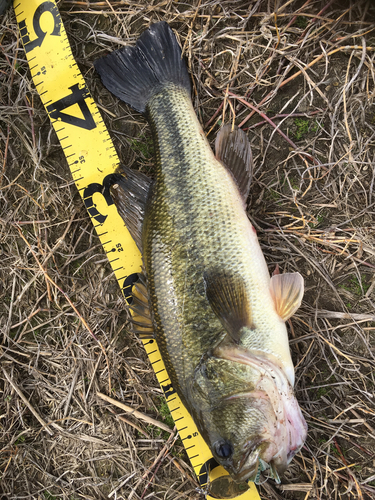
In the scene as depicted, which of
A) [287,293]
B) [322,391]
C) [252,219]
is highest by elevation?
[252,219]

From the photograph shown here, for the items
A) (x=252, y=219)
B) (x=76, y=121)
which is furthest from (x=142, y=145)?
(x=252, y=219)

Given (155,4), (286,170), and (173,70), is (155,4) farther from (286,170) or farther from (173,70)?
(286,170)

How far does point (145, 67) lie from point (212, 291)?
1.91 meters

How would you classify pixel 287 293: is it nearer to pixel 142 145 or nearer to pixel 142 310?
pixel 142 310

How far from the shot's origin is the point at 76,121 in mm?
2953

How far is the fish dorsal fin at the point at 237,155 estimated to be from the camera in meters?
2.50

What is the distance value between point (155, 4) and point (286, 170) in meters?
1.83

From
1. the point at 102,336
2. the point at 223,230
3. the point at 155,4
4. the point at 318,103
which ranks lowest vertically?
the point at 102,336

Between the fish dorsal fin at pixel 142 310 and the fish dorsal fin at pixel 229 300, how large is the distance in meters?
0.52

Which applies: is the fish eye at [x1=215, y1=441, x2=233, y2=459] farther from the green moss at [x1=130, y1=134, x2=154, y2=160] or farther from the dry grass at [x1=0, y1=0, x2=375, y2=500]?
the green moss at [x1=130, y1=134, x2=154, y2=160]

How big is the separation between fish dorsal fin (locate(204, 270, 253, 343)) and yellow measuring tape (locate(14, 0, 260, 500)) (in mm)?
957

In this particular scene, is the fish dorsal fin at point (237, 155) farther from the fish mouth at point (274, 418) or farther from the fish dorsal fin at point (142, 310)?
the fish mouth at point (274, 418)

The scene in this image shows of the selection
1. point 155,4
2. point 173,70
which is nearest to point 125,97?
point 173,70

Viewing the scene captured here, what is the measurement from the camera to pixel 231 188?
7.91ft
